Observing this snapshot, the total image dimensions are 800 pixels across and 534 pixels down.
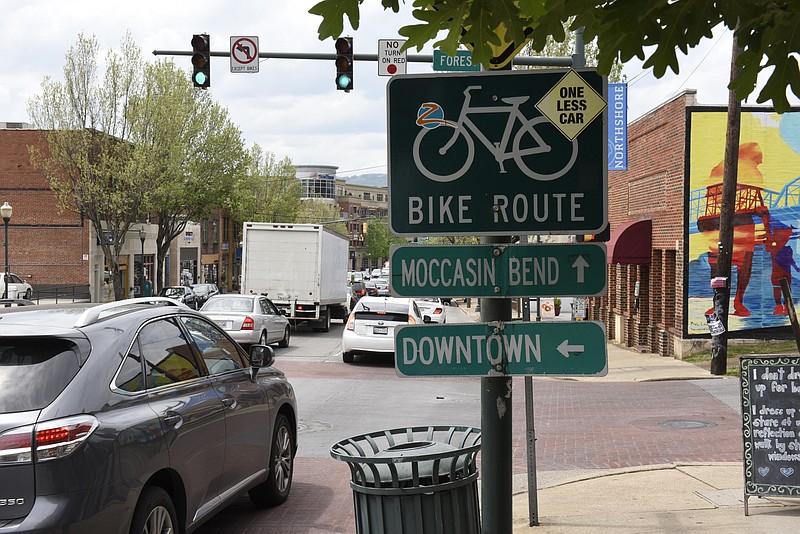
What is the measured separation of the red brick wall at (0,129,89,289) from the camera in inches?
2036

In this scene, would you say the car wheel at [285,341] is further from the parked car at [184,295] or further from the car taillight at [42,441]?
the car taillight at [42,441]

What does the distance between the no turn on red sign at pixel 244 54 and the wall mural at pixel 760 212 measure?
35.6 ft

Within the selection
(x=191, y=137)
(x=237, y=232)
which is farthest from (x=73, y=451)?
(x=237, y=232)

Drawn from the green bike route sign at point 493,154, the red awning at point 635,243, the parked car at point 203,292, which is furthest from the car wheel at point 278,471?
the parked car at point 203,292

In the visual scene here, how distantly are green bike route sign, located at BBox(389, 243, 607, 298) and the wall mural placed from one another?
19.1 meters

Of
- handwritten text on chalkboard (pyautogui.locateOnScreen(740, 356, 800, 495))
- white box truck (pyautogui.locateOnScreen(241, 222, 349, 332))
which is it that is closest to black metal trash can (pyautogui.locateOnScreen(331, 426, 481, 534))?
handwritten text on chalkboard (pyautogui.locateOnScreen(740, 356, 800, 495))

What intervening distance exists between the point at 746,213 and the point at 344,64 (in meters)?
10.5

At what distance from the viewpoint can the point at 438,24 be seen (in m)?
4.10

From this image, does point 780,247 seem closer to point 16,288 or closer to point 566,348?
point 566,348

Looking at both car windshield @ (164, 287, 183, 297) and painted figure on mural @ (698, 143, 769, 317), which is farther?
car windshield @ (164, 287, 183, 297)

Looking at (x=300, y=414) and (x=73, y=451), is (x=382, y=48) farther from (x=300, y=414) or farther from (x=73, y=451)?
(x=73, y=451)

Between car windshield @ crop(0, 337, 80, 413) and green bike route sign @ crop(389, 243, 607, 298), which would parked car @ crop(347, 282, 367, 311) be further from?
green bike route sign @ crop(389, 243, 607, 298)

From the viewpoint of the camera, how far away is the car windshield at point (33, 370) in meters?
4.85

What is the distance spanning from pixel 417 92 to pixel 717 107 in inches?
767
